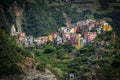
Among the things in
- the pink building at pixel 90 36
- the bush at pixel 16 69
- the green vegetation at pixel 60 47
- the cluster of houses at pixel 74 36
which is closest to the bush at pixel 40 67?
the green vegetation at pixel 60 47

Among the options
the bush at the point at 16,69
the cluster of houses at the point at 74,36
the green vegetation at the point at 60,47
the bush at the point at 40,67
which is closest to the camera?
the bush at the point at 16,69

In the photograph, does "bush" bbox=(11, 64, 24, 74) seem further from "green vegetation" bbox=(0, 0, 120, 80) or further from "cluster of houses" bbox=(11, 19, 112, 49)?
A: "cluster of houses" bbox=(11, 19, 112, 49)

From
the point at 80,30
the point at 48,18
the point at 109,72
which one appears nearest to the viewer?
the point at 109,72

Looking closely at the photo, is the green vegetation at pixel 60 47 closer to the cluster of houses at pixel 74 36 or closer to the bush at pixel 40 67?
the bush at pixel 40 67

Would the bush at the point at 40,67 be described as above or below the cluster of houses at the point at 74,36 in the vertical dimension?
below

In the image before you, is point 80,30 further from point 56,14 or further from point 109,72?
point 109,72

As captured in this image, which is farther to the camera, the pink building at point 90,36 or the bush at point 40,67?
the pink building at point 90,36

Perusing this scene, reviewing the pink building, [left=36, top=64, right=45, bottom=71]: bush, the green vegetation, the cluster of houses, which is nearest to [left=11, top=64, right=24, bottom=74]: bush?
the green vegetation

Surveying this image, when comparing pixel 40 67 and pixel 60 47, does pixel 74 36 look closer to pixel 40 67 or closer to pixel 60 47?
pixel 60 47

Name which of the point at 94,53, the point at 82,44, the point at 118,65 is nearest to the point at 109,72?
the point at 118,65
